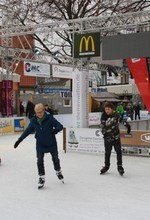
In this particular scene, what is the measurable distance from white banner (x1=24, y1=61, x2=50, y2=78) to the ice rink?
10431 mm

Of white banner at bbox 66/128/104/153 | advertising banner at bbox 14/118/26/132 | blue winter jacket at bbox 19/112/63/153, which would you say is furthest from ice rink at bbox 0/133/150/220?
advertising banner at bbox 14/118/26/132

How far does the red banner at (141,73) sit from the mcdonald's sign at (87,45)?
183cm

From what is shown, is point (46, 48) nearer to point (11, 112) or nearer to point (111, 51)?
point (11, 112)

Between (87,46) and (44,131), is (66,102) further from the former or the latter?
(44,131)

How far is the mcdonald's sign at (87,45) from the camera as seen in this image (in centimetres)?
1091

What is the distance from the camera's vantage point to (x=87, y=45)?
1102cm

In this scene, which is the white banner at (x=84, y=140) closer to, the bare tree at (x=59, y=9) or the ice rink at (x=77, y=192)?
the ice rink at (x=77, y=192)

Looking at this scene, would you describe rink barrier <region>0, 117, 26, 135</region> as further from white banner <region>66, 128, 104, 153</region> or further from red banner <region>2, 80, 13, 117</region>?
white banner <region>66, 128, 104, 153</region>

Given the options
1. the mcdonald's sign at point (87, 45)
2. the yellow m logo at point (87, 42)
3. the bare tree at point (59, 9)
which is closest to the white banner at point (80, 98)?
the mcdonald's sign at point (87, 45)

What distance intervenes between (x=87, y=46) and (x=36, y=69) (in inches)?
372

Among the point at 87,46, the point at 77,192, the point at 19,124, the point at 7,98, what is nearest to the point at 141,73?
the point at 87,46

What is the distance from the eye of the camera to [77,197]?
19.5 ft

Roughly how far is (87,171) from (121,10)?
39.8 ft

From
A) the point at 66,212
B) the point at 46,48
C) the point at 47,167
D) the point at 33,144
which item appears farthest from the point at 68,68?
the point at 66,212
